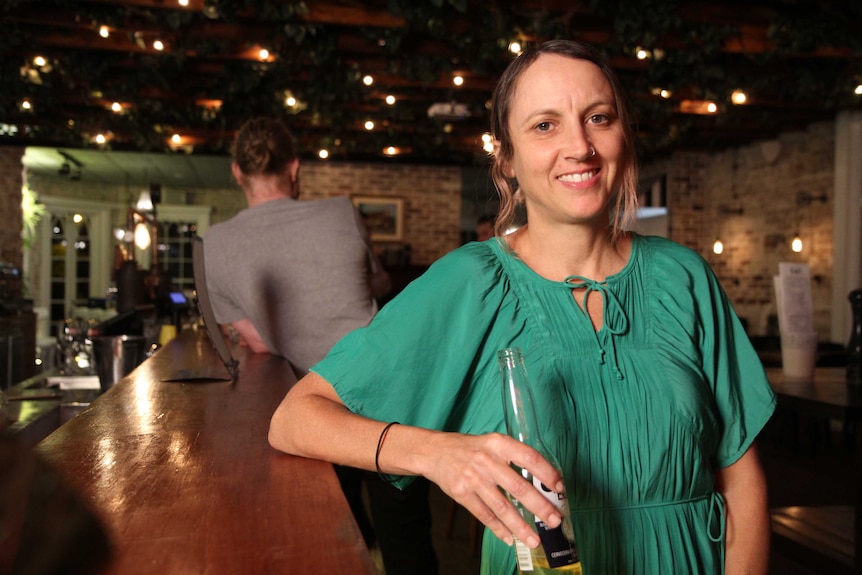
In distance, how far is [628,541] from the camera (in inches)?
46.5

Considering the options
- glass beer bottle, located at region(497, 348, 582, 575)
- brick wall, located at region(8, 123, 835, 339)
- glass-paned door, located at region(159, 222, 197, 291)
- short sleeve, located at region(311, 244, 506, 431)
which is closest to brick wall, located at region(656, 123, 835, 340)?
brick wall, located at region(8, 123, 835, 339)

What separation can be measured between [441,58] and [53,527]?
6455 mm

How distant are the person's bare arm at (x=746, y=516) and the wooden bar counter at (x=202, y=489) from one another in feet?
2.32

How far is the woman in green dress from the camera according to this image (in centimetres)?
119

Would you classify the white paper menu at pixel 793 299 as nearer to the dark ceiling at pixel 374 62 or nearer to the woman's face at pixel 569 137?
the woman's face at pixel 569 137

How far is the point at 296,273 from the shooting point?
2.34 metres

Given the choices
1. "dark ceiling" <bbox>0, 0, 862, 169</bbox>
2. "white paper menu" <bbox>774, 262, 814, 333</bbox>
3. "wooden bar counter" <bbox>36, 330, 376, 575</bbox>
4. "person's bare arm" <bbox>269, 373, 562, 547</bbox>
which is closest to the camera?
"wooden bar counter" <bbox>36, 330, 376, 575</bbox>

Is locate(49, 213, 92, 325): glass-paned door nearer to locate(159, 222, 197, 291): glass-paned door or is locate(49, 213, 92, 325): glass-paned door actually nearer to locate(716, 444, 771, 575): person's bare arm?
locate(159, 222, 197, 291): glass-paned door

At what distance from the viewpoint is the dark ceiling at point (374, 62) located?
18.1 feet

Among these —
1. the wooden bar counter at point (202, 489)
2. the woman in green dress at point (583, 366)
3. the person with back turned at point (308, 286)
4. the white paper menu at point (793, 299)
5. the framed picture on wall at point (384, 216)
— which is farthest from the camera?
the framed picture on wall at point (384, 216)

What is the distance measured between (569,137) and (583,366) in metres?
0.38

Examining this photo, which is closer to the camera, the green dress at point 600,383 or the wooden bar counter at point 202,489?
the wooden bar counter at point 202,489

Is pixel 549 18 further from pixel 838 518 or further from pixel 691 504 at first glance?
pixel 691 504

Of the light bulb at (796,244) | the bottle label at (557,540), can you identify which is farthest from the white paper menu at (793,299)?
the light bulb at (796,244)
